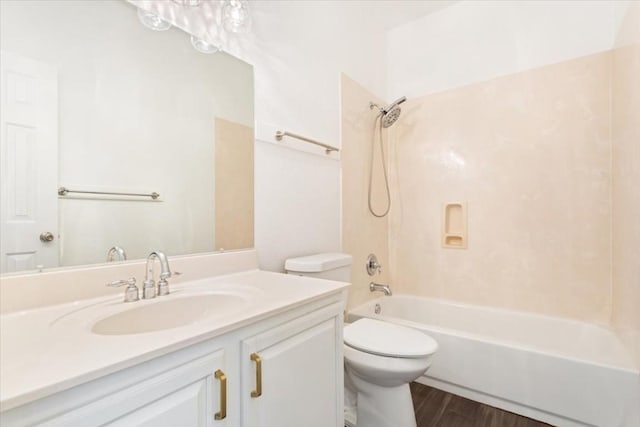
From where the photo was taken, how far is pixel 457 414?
66.0 inches

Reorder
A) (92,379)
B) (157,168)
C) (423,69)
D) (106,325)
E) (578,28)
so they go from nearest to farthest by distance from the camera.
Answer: (92,379) → (106,325) → (157,168) → (578,28) → (423,69)

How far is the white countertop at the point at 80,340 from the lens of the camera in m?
0.49

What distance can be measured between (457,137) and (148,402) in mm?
2457

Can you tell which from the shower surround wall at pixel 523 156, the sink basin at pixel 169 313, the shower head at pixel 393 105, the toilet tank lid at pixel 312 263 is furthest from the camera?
the shower head at pixel 393 105

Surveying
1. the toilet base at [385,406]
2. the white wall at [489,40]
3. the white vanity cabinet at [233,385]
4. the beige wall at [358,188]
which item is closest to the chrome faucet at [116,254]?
the white vanity cabinet at [233,385]

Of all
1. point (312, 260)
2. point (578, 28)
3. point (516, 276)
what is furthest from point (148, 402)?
point (578, 28)

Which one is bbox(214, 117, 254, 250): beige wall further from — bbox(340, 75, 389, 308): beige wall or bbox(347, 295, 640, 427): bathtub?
bbox(347, 295, 640, 427): bathtub

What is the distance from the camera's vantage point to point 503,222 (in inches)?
86.5

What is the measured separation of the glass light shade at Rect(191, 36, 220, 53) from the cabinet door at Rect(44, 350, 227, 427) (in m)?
1.20

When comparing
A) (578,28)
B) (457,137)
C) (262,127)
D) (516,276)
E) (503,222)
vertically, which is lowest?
(516,276)

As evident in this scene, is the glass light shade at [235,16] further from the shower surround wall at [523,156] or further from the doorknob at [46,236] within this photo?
the shower surround wall at [523,156]

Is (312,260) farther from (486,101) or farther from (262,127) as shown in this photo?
(486,101)

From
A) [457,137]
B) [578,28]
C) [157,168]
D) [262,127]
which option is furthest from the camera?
[457,137]

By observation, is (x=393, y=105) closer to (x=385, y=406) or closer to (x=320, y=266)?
(x=320, y=266)
